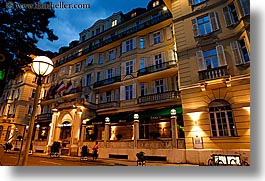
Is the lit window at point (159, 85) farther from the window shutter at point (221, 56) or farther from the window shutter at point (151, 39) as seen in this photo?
the window shutter at point (221, 56)

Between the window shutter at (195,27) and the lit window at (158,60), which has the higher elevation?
the lit window at (158,60)

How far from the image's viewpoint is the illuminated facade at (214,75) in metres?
2.74

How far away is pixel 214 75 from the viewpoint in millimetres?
3555

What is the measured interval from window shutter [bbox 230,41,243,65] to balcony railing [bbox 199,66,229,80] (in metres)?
0.27

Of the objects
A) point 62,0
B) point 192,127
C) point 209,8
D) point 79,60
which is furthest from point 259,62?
point 79,60

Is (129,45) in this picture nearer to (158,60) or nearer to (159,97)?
(158,60)

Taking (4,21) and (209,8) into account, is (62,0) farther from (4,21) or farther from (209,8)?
(209,8)

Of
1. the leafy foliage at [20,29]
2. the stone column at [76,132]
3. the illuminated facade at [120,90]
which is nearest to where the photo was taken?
the leafy foliage at [20,29]

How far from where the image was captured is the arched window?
2998 mm

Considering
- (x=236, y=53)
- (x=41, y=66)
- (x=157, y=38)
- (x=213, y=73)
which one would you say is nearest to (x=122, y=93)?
(x=157, y=38)

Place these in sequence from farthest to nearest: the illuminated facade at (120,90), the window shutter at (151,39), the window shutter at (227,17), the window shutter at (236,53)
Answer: the window shutter at (151,39) < the illuminated facade at (120,90) < the window shutter at (227,17) < the window shutter at (236,53)

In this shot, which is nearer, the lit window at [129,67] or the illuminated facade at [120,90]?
the illuminated facade at [120,90]

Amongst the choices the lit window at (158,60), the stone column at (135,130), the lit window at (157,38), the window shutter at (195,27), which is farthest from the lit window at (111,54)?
the window shutter at (195,27)

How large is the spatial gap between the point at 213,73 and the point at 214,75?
5 centimetres
